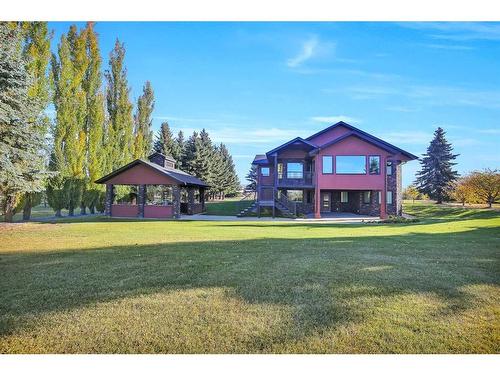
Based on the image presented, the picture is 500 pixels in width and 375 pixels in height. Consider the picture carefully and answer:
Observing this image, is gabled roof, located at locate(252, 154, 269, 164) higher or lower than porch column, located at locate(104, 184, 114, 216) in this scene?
higher

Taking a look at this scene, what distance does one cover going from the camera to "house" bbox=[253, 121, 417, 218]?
1872 centimetres

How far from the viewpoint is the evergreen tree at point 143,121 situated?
1001cm

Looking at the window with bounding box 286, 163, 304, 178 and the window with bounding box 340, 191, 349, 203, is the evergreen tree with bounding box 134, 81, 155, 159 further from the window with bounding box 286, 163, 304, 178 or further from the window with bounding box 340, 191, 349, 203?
the window with bounding box 340, 191, 349, 203

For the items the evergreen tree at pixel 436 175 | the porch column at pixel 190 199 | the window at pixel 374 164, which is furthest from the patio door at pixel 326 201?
the porch column at pixel 190 199

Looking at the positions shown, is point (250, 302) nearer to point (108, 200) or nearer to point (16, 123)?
point (16, 123)

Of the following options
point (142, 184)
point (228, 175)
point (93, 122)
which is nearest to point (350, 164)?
point (142, 184)

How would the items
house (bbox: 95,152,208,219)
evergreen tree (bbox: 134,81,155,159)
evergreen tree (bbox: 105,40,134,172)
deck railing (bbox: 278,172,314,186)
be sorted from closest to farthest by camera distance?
evergreen tree (bbox: 134,81,155,159) → evergreen tree (bbox: 105,40,134,172) → house (bbox: 95,152,208,219) → deck railing (bbox: 278,172,314,186)

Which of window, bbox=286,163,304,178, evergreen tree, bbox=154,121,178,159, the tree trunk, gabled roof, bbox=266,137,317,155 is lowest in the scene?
the tree trunk

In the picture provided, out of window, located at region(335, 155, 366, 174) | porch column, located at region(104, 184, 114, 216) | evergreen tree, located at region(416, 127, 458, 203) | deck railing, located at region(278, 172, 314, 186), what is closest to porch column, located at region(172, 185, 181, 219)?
porch column, located at region(104, 184, 114, 216)

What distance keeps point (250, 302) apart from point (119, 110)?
1244cm

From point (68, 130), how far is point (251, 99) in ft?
50.6

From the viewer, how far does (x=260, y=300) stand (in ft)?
11.5
